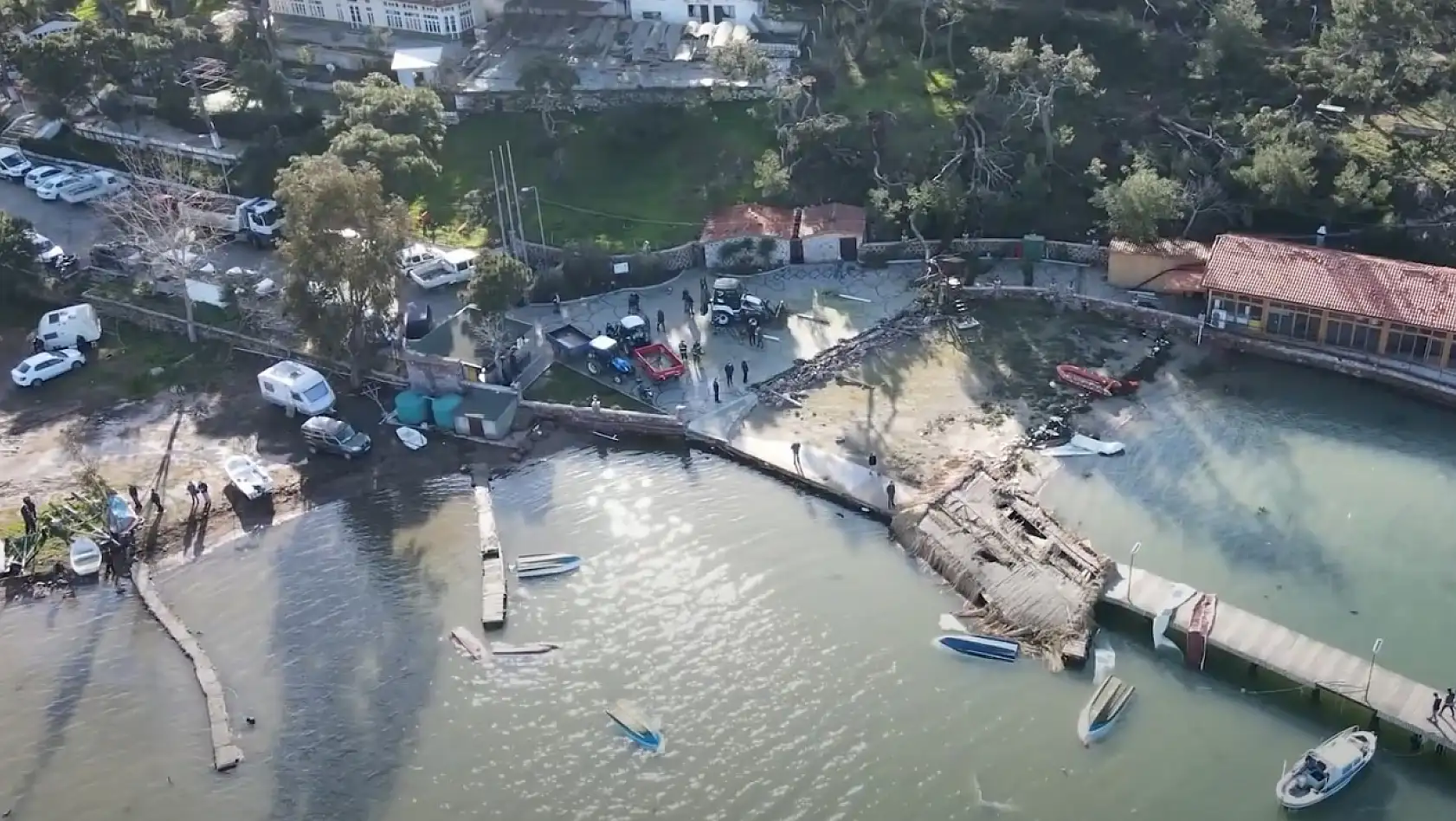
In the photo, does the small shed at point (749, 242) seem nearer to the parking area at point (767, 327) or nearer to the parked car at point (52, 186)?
the parking area at point (767, 327)

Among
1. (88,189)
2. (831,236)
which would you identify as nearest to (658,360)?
(831,236)

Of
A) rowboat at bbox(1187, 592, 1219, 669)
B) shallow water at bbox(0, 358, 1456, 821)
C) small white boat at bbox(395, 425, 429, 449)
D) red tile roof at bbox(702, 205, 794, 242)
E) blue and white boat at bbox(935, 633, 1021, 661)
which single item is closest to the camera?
shallow water at bbox(0, 358, 1456, 821)

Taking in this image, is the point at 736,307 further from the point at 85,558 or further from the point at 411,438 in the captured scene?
the point at 85,558

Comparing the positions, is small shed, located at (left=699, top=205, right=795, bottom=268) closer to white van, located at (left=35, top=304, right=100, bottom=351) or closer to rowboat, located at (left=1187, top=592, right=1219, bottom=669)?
rowboat, located at (left=1187, top=592, right=1219, bottom=669)

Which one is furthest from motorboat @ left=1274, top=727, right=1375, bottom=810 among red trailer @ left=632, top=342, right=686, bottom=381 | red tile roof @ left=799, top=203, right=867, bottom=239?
red tile roof @ left=799, top=203, right=867, bottom=239

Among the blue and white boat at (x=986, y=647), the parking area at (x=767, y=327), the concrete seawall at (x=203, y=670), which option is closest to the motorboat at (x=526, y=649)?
the concrete seawall at (x=203, y=670)

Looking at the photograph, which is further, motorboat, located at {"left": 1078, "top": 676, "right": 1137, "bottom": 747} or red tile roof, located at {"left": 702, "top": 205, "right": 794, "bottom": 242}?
red tile roof, located at {"left": 702, "top": 205, "right": 794, "bottom": 242}
